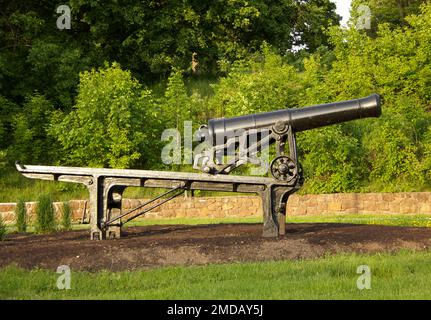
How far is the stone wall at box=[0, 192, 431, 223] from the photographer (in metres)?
23.1

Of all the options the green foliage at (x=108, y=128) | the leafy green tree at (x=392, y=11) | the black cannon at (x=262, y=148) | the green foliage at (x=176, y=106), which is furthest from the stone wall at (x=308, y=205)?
the leafy green tree at (x=392, y=11)

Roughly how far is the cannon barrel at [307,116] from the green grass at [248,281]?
2386 mm

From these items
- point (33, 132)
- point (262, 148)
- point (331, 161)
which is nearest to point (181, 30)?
point (33, 132)

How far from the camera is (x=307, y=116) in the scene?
12047 millimetres

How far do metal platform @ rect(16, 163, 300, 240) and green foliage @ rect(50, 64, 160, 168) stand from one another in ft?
39.3

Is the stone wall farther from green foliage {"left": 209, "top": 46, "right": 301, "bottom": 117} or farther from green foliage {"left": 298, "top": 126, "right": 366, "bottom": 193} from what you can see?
green foliage {"left": 209, "top": 46, "right": 301, "bottom": 117}

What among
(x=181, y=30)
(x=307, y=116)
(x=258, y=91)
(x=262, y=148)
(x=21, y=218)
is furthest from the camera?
(x=181, y=30)

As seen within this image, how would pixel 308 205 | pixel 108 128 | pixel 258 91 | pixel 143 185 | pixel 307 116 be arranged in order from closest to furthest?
pixel 307 116
pixel 143 185
pixel 308 205
pixel 108 128
pixel 258 91

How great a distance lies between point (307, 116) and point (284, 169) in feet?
2.82

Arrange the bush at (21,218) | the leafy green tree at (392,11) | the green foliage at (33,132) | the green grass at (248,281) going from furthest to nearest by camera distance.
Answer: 1. the leafy green tree at (392,11)
2. the green foliage at (33,132)
3. the bush at (21,218)
4. the green grass at (248,281)

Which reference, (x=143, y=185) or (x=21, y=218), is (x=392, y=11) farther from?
(x=143, y=185)

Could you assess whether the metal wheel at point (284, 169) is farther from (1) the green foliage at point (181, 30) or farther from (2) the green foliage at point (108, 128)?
(1) the green foliage at point (181, 30)

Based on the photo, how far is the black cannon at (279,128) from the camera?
12047 millimetres

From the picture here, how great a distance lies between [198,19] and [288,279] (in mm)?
27891
